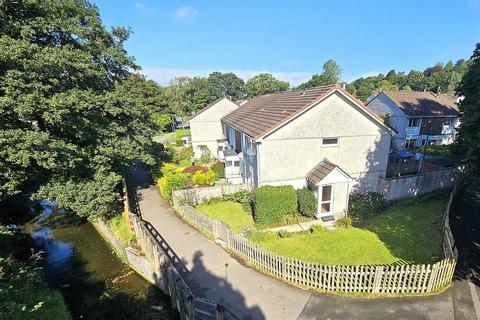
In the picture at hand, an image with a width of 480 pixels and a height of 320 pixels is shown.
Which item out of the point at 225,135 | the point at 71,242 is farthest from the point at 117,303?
the point at 225,135

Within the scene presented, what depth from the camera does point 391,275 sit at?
362 inches

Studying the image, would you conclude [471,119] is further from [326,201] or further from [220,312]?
[220,312]

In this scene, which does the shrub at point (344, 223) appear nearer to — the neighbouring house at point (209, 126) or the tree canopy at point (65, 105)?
the tree canopy at point (65, 105)

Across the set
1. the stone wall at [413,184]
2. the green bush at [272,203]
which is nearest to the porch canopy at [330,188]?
the green bush at [272,203]

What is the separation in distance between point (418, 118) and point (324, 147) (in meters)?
26.7

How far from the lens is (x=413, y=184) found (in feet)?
60.4

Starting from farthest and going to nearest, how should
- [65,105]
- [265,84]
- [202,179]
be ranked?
[265,84] < [202,179] < [65,105]

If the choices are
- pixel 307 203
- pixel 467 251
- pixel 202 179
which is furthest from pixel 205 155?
pixel 467 251

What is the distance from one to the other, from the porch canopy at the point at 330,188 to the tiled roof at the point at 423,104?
26168 mm

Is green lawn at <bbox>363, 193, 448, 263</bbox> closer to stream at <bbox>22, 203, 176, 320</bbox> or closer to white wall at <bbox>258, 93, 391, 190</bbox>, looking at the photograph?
white wall at <bbox>258, 93, 391, 190</bbox>

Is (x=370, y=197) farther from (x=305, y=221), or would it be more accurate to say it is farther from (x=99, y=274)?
(x=99, y=274)

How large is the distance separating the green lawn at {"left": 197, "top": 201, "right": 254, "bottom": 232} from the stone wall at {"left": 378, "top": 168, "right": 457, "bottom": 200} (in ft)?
33.3

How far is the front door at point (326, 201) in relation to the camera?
16250mm

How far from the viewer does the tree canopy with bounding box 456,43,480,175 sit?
14.1 metres
